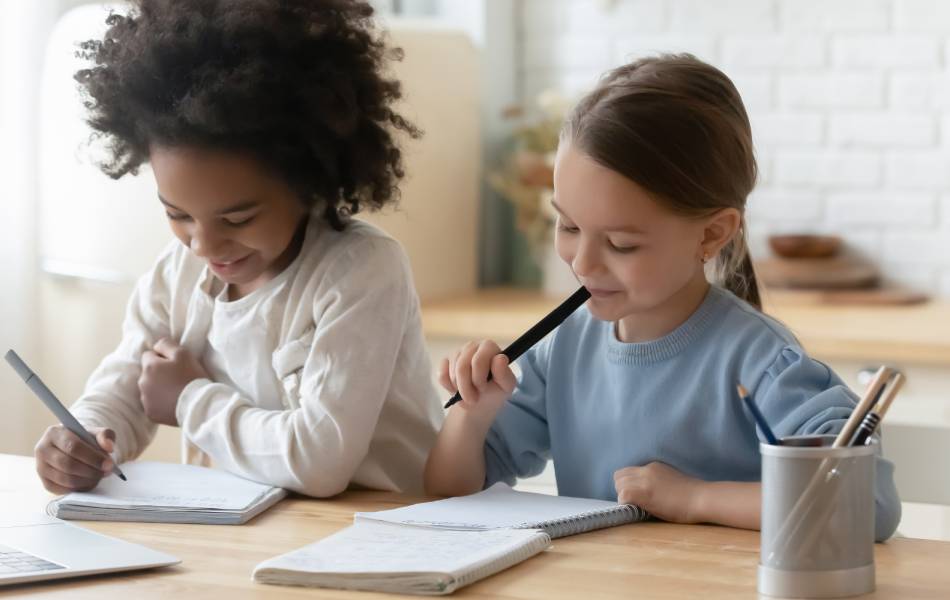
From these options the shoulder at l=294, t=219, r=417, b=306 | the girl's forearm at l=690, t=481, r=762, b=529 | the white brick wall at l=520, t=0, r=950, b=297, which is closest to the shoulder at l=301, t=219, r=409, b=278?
the shoulder at l=294, t=219, r=417, b=306

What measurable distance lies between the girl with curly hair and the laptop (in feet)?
0.51

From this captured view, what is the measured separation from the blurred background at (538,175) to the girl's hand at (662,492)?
1.18m

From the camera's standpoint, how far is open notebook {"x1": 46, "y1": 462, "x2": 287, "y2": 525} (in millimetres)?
1356

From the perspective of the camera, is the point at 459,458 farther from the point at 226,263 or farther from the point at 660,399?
the point at 226,263

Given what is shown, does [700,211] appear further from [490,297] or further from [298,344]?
[490,297]

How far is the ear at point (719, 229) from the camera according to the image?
137 centimetres

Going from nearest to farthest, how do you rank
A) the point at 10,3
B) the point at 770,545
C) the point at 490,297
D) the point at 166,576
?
the point at 770,545 → the point at 166,576 → the point at 10,3 → the point at 490,297

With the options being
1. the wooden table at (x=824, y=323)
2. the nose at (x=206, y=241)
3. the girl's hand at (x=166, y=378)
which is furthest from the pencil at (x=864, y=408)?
the wooden table at (x=824, y=323)

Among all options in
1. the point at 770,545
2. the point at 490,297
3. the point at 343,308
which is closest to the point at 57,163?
the point at 490,297

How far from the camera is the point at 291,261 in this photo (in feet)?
5.46

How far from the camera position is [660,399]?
1.47 metres

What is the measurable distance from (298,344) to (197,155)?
0.24 m

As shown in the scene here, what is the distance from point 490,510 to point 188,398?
1.42ft

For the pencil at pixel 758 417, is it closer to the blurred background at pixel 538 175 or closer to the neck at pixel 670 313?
the neck at pixel 670 313
